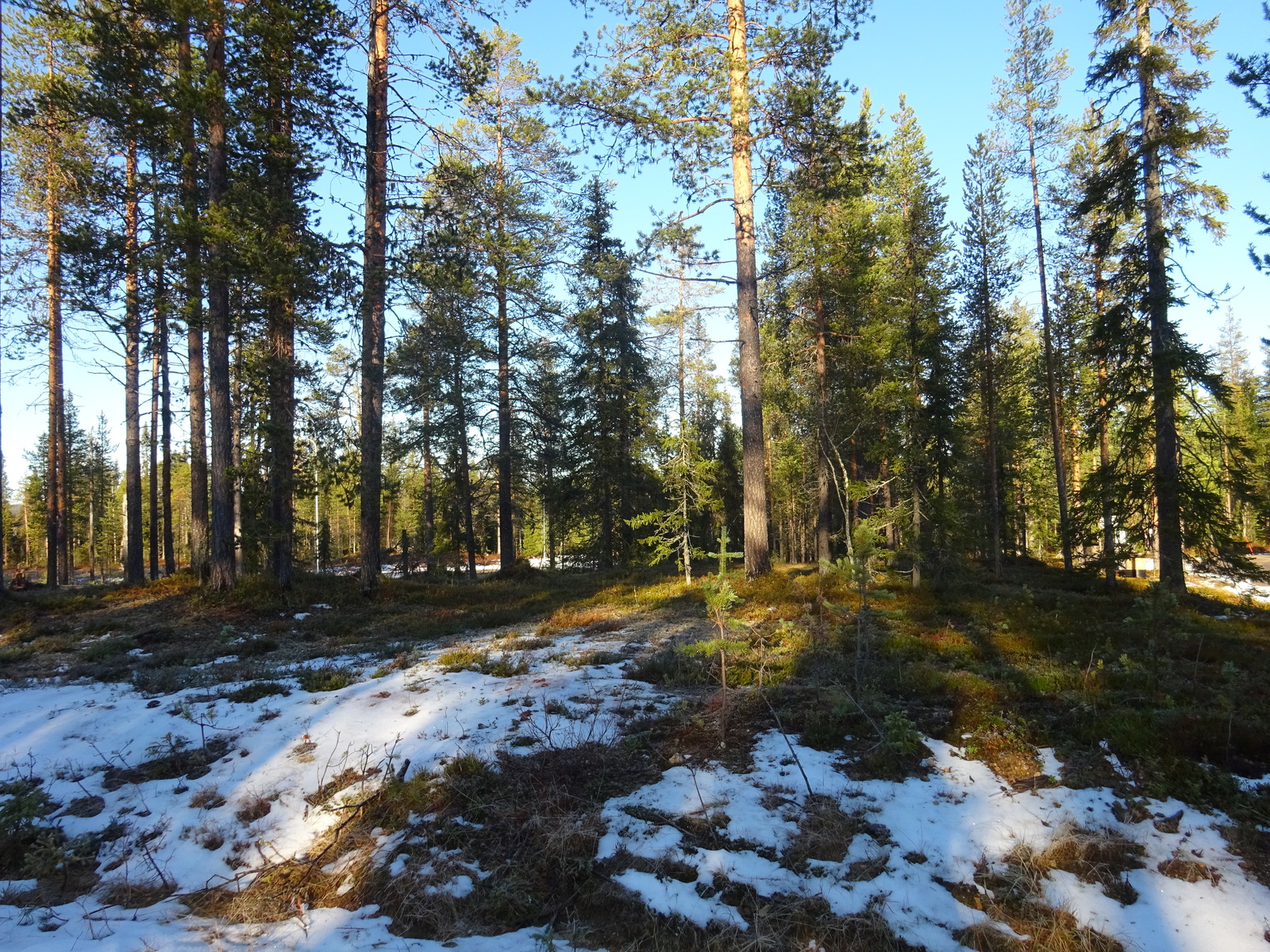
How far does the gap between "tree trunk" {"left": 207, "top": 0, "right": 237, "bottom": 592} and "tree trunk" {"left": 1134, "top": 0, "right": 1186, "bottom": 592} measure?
18962mm

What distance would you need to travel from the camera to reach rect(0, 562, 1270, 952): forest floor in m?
3.69

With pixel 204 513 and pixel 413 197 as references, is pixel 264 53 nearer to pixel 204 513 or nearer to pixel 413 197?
pixel 413 197

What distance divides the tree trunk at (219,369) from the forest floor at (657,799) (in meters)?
4.76

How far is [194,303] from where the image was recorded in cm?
1252

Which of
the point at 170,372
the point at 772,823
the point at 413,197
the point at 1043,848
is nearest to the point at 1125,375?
the point at 1043,848

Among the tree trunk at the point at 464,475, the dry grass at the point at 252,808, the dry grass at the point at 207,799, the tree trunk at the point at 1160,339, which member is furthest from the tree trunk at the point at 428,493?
the tree trunk at the point at 1160,339

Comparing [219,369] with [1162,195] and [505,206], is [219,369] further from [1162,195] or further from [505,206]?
[1162,195]

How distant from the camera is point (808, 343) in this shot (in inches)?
805

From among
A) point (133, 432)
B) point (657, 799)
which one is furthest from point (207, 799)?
point (133, 432)

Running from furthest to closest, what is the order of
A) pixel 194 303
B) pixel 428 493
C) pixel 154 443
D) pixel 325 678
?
1. pixel 428 493
2. pixel 154 443
3. pixel 194 303
4. pixel 325 678

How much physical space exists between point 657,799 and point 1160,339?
14.9 m

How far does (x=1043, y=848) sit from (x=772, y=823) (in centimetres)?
173

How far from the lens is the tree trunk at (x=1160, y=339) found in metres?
13.0

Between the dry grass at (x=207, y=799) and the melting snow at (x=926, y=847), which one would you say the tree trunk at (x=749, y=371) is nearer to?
the melting snow at (x=926, y=847)
